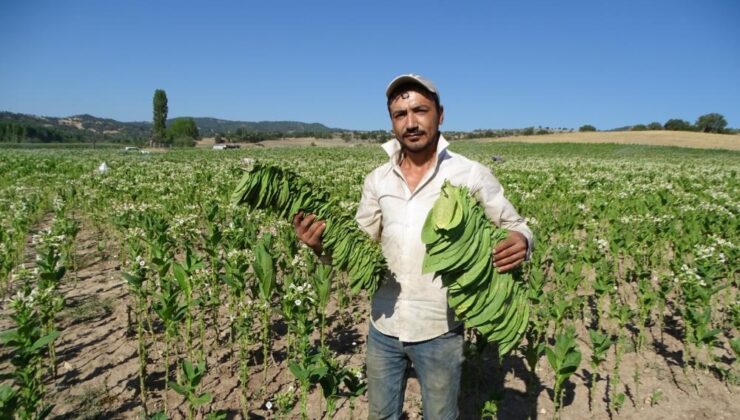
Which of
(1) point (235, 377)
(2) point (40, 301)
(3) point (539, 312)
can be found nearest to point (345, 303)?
(1) point (235, 377)

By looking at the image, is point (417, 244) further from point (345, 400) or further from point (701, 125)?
point (701, 125)

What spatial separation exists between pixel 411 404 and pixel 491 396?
1193mm

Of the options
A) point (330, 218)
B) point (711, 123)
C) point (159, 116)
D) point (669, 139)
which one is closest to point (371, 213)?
point (330, 218)

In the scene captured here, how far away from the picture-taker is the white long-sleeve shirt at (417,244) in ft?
8.42

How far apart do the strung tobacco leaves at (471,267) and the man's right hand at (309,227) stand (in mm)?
792

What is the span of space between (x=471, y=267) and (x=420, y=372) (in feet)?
4.46

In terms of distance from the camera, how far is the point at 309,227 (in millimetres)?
2344

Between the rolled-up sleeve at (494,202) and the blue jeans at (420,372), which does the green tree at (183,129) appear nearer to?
the blue jeans at (420,372)

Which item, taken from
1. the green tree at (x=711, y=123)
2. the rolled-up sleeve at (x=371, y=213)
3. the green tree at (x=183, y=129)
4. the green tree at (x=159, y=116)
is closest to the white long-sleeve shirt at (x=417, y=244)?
the rolled-up sleeve at (x=371, y=213)

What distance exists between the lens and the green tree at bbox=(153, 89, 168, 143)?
101 meters

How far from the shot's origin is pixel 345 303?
21.4 ft

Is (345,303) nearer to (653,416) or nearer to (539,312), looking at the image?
(539,312)

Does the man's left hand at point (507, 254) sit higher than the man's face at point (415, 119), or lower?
lower

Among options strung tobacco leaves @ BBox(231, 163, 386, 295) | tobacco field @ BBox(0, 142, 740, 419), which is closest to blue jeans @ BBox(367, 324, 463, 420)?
tobacco field @ BBox(0, 142, 740, 419)
